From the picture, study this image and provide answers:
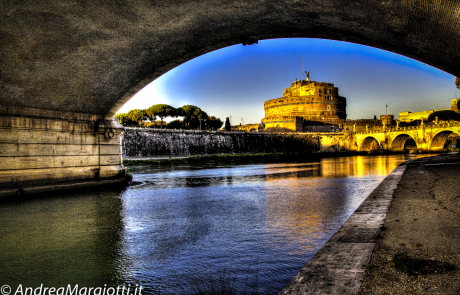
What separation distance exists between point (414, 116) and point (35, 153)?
149 metres

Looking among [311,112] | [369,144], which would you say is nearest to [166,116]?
[311,112]

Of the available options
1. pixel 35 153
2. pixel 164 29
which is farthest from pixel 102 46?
pixel 35 153

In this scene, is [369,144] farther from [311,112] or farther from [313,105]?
[313,105]

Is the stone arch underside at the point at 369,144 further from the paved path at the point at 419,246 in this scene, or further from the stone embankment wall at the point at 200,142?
the paved path at the point at 419,246

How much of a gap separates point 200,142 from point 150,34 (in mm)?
53532

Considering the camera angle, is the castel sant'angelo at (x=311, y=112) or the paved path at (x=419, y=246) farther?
the castel sant'angelo at (x=311, y=112)

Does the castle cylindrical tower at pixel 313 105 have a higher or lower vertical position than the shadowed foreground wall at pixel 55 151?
higher

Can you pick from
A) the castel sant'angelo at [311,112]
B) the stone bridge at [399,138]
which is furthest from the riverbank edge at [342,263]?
the castel sant'angelo at [311,112]

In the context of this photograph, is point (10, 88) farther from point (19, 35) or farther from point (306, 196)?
point (306, 196)

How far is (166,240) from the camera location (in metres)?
6.20

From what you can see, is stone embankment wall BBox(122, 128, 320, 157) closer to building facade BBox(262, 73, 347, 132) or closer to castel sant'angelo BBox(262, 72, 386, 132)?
castel sant'angelo BBox(262, 72, 386, 132)

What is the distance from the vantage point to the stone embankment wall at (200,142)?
53.6 meters

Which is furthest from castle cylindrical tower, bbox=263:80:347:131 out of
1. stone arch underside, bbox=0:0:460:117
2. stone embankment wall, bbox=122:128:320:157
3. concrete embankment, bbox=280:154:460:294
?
concrete embankment, bbox=280:154:460:294

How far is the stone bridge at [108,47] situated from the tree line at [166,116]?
77459 millimetres
